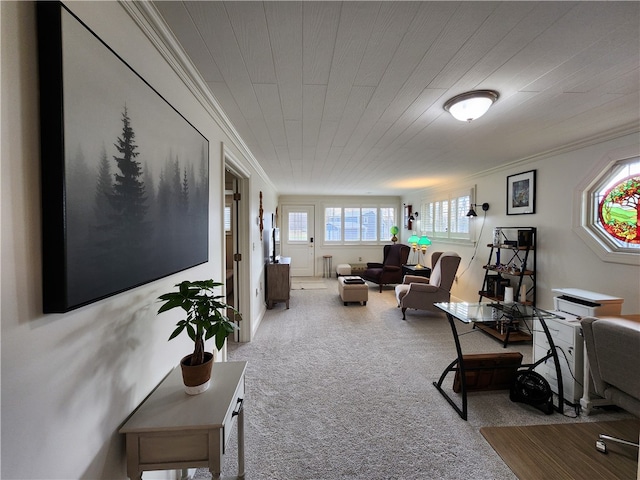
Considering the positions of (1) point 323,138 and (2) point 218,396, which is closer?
(2) point 218,396

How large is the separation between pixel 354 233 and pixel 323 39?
6.46m

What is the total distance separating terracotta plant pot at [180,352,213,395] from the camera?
3.77 feet

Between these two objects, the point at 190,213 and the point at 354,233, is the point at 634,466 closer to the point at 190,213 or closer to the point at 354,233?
the point at 190,213

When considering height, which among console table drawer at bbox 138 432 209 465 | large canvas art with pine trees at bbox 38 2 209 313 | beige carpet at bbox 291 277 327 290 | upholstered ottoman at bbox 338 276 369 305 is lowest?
beige carpet at bbox 291 277 327 290

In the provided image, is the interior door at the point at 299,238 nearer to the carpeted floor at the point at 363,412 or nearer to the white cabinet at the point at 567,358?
the carpeted floor at the point at 363,412

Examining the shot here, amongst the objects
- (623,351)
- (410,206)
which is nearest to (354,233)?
(410,206)

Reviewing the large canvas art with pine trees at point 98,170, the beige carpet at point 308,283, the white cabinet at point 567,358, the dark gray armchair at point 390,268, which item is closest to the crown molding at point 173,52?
the large canvas art with pine trees at point 98,170

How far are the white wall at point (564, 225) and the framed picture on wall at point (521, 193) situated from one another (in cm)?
6

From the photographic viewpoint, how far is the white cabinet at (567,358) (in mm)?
2098

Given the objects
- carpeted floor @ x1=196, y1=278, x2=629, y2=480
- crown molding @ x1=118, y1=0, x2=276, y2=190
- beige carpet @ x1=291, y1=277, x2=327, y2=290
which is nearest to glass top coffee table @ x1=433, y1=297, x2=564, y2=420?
carpeted floor @ x1=196, y1=278, x2=629, y2=480

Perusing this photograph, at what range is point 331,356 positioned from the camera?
2904mm

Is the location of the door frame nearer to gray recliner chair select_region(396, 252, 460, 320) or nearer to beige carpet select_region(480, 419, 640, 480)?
gray recliner chair select_region(396, 252, 460, 320)

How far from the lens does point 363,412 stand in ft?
6.61

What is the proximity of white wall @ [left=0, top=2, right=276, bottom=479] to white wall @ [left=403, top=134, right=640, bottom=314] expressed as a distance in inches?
148
